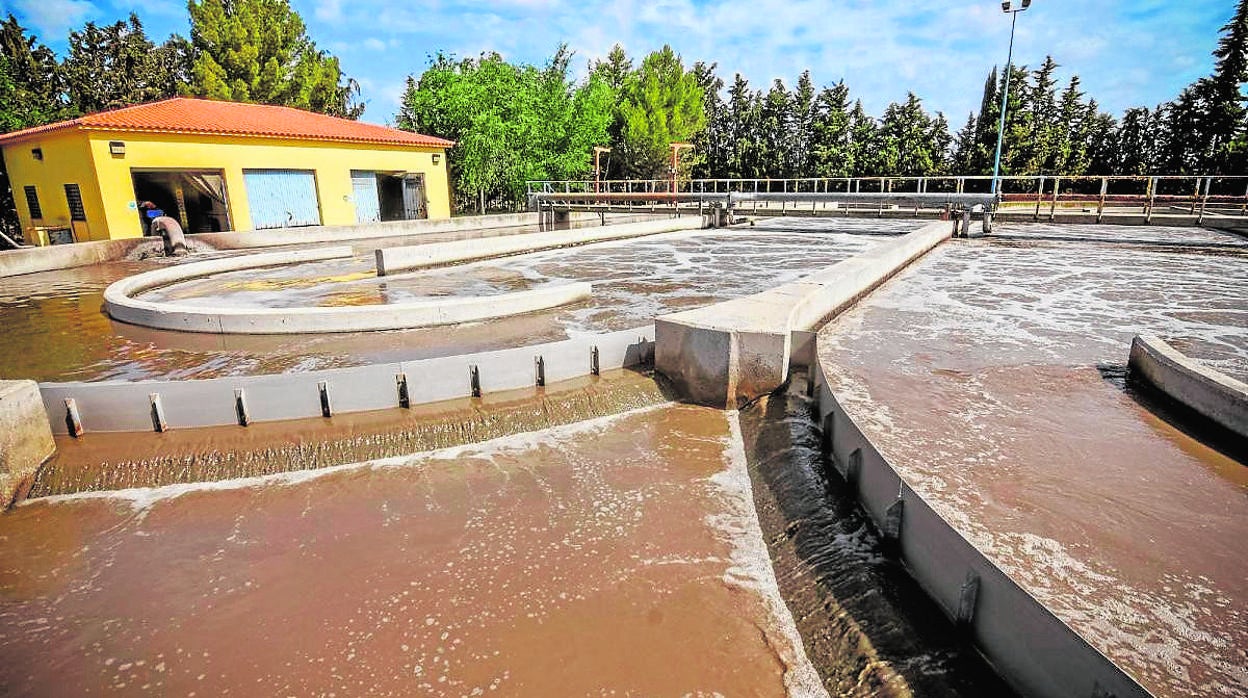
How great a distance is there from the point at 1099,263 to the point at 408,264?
1492 cm

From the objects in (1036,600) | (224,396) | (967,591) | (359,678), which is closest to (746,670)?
(967,591)

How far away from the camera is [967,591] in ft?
10.4

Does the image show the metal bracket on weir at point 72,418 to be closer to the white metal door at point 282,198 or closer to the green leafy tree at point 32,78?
the white metal door at point 282,198

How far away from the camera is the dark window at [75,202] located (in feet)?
58.0

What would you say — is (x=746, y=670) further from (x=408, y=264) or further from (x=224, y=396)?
(x=408, y=264)

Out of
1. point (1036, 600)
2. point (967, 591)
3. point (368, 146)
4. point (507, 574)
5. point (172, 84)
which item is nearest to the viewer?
point (1036, 600)

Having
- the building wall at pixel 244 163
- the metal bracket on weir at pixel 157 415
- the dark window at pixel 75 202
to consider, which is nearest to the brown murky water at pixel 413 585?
the metal bracket on weir at pixel 157 415

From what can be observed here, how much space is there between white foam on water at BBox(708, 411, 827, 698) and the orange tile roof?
19.4 metres

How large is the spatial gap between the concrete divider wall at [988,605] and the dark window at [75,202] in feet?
71.9

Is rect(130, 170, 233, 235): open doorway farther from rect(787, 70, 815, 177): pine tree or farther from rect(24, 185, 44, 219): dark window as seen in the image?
rect(787, 70, 815, 177): pine tree

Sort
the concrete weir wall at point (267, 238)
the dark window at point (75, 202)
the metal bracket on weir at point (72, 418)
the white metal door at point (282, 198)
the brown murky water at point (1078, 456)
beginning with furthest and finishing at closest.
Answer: the white metal door at point (282, 198)
the dark window at point (75, 202)
the concrete weir wall at point (267, 238)
the metal bracket on weir at point (72, 418)
the brown murky water at point (1078, 456)

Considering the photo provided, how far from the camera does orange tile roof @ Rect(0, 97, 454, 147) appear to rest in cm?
1733

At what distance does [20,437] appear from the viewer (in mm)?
5156

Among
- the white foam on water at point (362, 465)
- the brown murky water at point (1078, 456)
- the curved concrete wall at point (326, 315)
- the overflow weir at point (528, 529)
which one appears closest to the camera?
the brown murky water at point (1078, 456)
